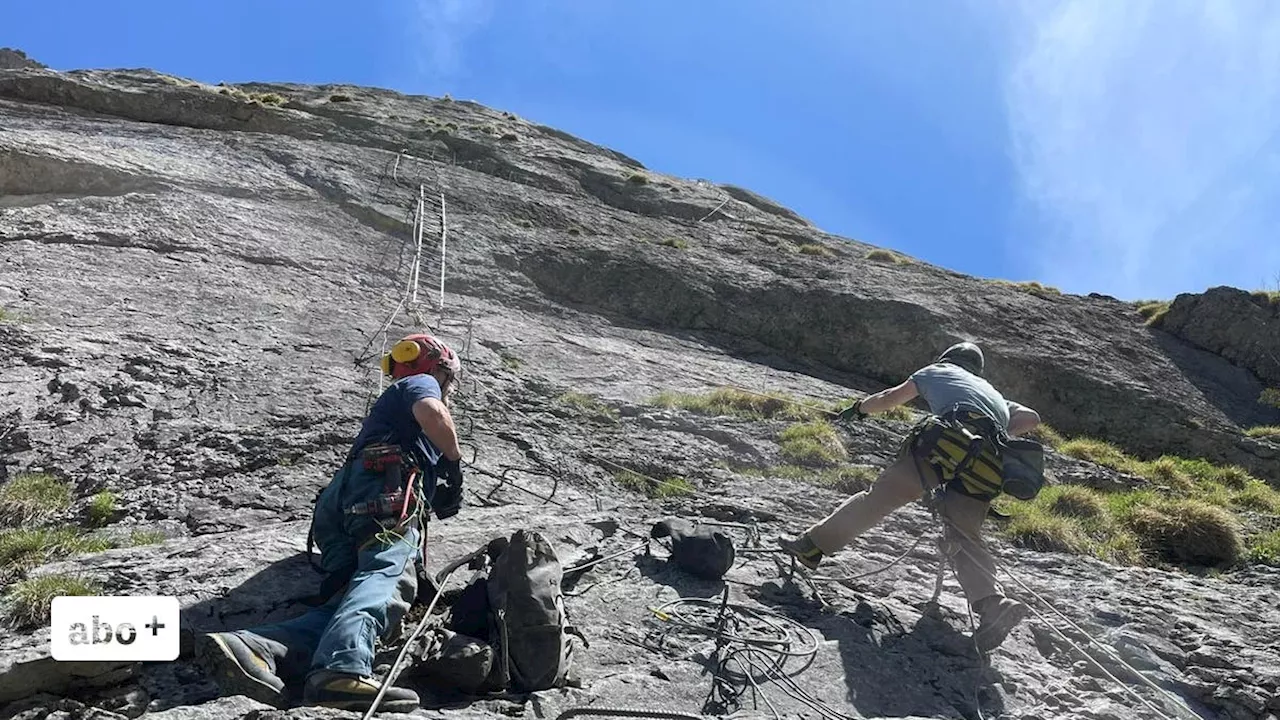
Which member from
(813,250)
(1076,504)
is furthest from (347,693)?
(813,250)

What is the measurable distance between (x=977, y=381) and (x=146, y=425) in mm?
5910

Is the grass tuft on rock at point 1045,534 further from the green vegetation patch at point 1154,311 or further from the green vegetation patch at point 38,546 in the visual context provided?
the green vegetation patch at point 1154,311

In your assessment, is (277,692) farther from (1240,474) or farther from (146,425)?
(1240,474)

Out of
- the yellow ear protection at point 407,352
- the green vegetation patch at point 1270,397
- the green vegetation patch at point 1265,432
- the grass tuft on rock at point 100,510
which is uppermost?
the green vegetation patch at point 1270,397

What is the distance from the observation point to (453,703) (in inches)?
149

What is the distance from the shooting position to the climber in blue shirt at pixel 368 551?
3469mm

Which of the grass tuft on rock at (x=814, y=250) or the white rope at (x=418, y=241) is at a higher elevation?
the grass tuft on rock at (x=814, y=250)

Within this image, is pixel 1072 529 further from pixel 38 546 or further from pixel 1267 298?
pixel 1267 298

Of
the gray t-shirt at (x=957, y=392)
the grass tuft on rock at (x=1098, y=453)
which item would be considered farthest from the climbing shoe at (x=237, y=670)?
the grass tuft on rock at (x=1098, y=453)

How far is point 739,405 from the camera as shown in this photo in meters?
9.52

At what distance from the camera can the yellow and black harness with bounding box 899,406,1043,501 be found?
209 inches

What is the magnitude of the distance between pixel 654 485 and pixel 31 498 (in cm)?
432

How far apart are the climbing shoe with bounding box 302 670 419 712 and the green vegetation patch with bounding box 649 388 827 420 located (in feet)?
19.3

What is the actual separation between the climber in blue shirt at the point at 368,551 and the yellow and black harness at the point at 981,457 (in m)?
2.93
